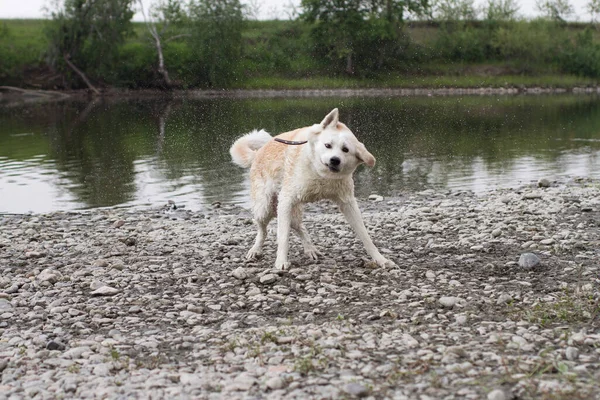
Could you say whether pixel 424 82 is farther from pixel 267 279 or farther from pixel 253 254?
pixel 267 279

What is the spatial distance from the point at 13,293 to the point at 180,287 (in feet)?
6.16

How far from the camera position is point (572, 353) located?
5840 mm

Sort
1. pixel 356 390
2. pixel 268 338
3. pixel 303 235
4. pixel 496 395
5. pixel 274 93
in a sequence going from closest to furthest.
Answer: pixel 496 395, pixel 356 390, pixel 268 338, pixel 303 235, pixel 274 93

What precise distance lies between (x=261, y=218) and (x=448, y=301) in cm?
327

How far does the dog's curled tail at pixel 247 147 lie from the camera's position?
10.6 meters

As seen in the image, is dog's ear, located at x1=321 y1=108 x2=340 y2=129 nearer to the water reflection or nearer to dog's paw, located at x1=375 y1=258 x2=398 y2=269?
dog's paw, located at x1=375 y1=258 x2=398 y2=269

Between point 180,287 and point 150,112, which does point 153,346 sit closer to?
point 180,287

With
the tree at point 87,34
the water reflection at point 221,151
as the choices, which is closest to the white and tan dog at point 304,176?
the water reflection at point 221,151

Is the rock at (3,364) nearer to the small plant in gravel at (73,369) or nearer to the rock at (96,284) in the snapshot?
the small plant in gravel at (73,369)

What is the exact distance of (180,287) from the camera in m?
8.61

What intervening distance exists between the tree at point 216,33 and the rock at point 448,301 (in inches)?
2770

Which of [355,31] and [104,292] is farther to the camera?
[355,31]

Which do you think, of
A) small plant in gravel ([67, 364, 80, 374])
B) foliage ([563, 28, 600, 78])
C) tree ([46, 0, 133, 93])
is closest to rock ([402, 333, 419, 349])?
small plant in gravel ([67, 364, 80, 374])

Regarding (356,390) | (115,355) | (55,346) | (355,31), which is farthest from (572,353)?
(355,31)
